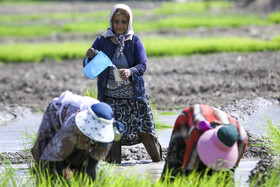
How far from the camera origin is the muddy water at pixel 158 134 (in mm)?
5090

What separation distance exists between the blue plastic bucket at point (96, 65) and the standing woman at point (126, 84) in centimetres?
35

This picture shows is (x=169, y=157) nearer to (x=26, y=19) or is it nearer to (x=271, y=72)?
(x=271, y=72)

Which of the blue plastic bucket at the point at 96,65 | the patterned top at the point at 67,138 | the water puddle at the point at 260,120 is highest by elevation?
the blue plastic bucket at the point at 96,65

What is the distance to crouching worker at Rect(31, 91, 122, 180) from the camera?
377 centimetres

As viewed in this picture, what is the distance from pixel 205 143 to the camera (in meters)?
3.73

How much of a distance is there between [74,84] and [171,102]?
2.79 m

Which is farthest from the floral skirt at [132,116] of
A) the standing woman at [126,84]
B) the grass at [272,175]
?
the grass at [272,175]

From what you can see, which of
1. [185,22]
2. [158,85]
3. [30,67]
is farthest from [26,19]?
[158,85]

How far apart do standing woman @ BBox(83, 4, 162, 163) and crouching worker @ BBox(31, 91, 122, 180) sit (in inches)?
Answer: 42.4

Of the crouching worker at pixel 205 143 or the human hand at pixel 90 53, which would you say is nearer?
the crouching worker at pixel 205 143

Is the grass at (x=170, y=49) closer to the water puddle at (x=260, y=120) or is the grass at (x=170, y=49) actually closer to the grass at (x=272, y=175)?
the water puddle at (x=260, y=120)

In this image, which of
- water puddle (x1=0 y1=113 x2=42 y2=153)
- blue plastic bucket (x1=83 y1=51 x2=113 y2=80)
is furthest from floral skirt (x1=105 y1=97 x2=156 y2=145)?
water puddle (x1=0 y1=113 x2=42 y2=153)

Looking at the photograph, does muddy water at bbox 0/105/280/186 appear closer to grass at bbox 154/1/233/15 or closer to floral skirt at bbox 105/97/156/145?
floral skirt at bbox 105/97/156/145

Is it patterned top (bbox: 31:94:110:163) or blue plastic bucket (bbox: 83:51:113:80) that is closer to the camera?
patterned top (bbox: 31:94:110:163)
